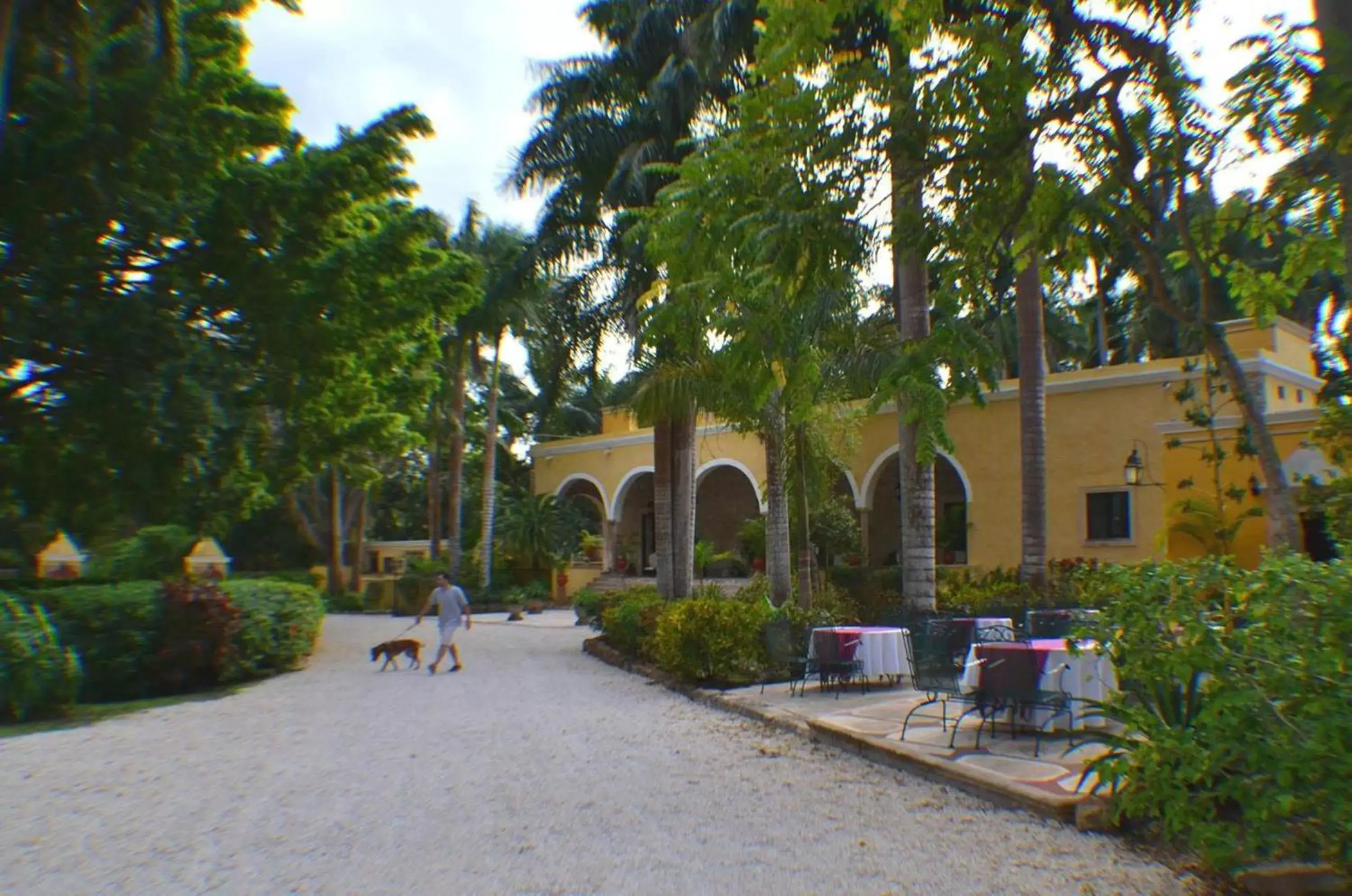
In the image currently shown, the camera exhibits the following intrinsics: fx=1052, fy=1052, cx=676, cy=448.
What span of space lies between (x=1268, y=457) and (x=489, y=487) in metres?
29.8

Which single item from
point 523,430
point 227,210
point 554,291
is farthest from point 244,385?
point 523,430

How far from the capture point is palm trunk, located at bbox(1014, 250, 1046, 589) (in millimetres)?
16641

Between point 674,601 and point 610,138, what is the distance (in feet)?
29.6

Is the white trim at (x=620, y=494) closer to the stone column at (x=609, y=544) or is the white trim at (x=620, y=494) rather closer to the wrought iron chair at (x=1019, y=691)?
the stone column at (x=609, y=544)

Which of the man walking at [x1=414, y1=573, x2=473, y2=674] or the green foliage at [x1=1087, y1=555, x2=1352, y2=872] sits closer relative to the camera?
the green foliage at [x1=1087, y1=555, x2=1352, y2=872]

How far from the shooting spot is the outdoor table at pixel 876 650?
1187 centimetres

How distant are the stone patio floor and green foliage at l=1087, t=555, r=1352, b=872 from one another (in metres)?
0.93

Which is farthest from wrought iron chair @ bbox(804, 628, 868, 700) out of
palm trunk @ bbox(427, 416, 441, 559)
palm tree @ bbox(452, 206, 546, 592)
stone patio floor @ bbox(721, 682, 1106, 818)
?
palm trunk @ bbox(427, 416, 441, 559)

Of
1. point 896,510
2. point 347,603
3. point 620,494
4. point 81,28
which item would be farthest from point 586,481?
point 81,28

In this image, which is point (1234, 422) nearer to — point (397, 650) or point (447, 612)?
point (447, 612)

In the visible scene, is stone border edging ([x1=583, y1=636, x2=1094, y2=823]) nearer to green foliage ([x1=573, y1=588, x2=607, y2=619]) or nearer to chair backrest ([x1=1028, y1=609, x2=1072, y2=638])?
chair backrest ([x1=1028, y1=609, x2=1072, y2=638])

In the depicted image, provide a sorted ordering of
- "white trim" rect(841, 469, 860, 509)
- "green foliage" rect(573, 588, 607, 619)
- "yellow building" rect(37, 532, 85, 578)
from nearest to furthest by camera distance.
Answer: "green foliage" rect(573, 588, 607, 619) < "white trim" rect(841, 469, 860, 509) < "yellow building" rect(37, 532, 85, 578)

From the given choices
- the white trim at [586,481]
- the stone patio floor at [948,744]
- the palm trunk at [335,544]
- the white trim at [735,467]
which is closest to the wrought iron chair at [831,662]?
the stone patio floor at [948,744]

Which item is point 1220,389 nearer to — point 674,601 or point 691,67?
point 674,601
